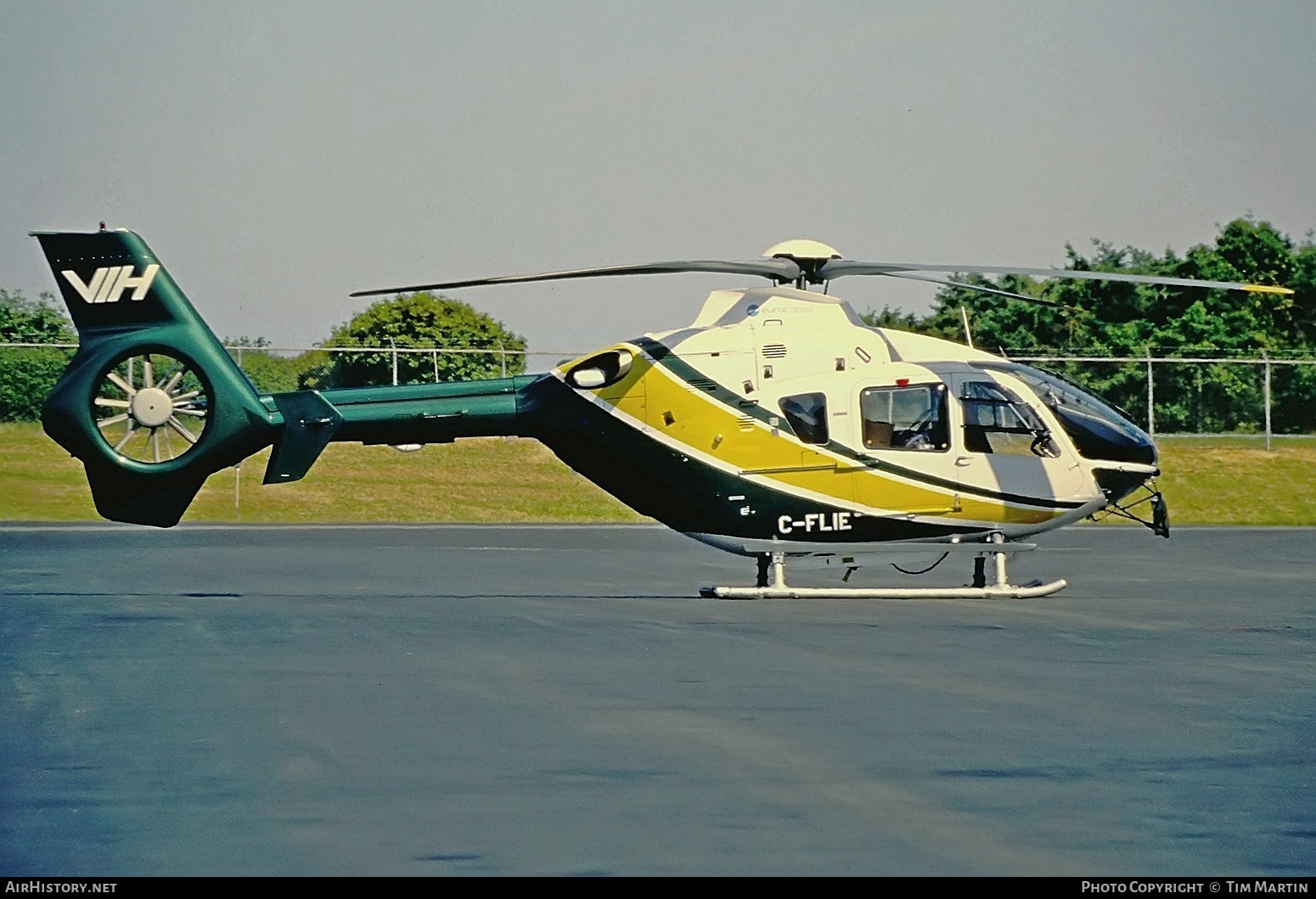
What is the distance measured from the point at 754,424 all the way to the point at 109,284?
24.9 feet

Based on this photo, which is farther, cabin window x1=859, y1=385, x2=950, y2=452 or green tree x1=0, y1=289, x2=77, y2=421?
green tree x1=0, y1=289, x2=77, y2=421

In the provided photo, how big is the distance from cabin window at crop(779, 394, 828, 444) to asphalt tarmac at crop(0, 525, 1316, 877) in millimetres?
1895

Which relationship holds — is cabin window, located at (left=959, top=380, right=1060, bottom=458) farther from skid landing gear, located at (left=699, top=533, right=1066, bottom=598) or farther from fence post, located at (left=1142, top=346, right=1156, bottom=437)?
fence post, located at (left=1142, top=346, right=1156, bottom=437)

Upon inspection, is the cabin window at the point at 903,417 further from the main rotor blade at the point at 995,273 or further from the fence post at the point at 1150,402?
the fence post at the point at 1150,402

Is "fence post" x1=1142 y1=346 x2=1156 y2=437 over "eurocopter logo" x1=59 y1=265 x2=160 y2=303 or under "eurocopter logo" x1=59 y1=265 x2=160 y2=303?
under

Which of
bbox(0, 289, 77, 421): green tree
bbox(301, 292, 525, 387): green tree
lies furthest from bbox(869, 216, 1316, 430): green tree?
bbox(0, 289, 77, 421): green tree

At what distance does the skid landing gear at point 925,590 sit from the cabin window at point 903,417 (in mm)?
1298

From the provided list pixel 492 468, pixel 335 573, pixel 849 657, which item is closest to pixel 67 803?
pixel 849 657

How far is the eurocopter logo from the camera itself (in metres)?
21.7

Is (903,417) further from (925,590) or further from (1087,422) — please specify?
(1087,422)

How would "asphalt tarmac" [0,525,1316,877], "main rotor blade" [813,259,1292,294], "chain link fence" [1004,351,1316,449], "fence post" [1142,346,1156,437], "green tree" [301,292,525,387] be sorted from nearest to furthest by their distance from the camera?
"asphalt tarmac" [0,525,1316,877] < "main rotor blade" [813,259,1292,294] < "fence post" [1142,346,1156,437] < "chain link fence" [1004,351,1316,449] < "green tree" [301,292,525,387]

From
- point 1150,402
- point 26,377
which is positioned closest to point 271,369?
point 26,377

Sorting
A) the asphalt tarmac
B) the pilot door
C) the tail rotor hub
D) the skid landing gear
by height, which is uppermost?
the tail rotor hub

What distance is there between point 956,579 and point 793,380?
480 centimetres
